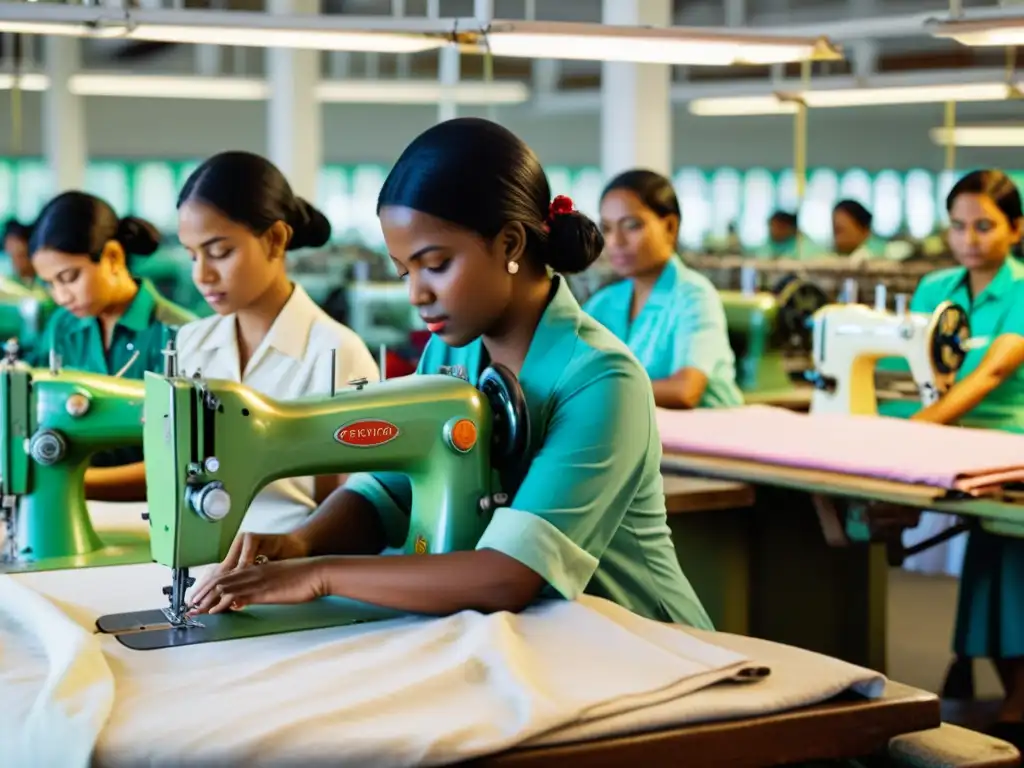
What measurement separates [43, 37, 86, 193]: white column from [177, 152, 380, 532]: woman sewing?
9783 mm

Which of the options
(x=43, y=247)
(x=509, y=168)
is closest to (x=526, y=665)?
(x=509, y=168)

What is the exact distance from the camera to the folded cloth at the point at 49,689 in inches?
55.0

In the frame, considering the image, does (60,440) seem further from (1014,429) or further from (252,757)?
(1014,429)

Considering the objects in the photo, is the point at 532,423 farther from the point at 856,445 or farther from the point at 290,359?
the point at 856,445

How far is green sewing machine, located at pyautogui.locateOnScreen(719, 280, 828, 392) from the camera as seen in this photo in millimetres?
5312

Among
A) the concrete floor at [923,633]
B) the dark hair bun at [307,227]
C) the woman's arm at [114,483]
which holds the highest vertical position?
the dark hair bun at [307,227]

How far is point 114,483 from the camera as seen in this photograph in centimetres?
280

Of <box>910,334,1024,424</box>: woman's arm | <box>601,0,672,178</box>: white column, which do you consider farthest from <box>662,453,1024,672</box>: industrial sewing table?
<box>601,0,672,178</box>: white column

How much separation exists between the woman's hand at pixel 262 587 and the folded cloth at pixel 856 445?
5.30 ft

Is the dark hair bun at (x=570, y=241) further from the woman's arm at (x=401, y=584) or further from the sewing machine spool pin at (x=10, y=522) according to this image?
the sewing machine spool pin at (x=10, y=522)

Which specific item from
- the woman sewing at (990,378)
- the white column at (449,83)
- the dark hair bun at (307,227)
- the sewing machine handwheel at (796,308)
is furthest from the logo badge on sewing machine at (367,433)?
the white column at (449,83)

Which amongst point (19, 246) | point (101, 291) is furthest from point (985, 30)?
point (19, 246)

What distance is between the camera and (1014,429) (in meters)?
4.23

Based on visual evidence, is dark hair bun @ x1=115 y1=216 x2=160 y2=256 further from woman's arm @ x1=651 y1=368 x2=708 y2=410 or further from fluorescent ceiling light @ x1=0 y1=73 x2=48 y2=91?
fluorescent ceiling light @ x1=0 y1=73 x2=48 y2=91
